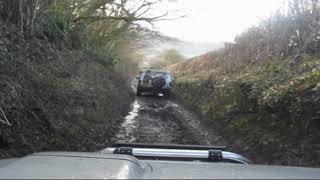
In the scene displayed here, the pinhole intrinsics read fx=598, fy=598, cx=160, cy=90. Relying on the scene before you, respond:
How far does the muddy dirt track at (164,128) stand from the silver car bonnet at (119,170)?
10664 millimetres

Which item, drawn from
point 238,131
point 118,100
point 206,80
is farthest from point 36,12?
point 206,80

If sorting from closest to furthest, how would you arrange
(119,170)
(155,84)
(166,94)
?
(119,170), (155,84), (166,94)

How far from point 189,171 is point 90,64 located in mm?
22498

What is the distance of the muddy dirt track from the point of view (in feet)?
47.1

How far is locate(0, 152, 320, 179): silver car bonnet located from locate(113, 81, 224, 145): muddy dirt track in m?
10.7

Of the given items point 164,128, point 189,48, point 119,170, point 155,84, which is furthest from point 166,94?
point 189,48

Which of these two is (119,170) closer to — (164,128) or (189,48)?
(164,128)

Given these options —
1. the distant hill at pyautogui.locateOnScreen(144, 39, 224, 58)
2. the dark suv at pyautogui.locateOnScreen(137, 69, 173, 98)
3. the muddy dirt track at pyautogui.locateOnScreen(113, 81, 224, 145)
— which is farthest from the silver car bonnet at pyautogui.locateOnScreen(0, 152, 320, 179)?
the distant hill at pyautogui.locateOnScreen(144, 39, 224, 58)

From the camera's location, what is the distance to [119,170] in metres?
2.74

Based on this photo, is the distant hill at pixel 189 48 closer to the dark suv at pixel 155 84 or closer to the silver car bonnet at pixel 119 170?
the dark suv at pixel 155 84

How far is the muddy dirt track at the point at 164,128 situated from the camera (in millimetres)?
14344

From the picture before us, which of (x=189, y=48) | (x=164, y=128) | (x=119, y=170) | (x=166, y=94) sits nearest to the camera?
(x=119, y=170)

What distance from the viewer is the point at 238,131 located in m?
14.5

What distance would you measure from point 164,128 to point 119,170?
543 inches
